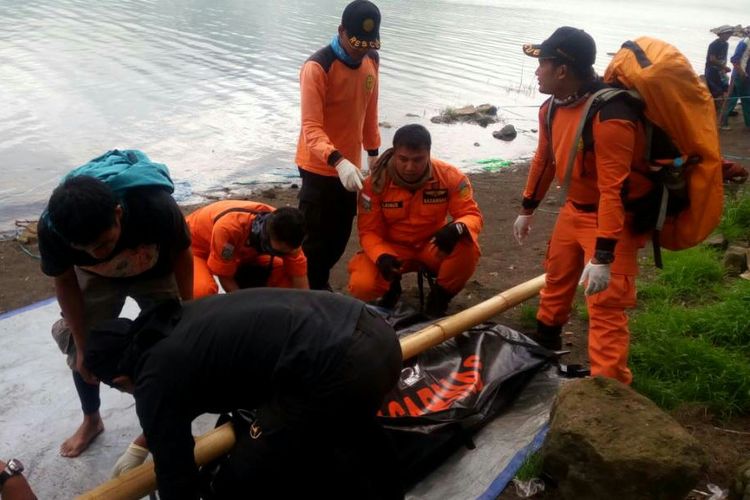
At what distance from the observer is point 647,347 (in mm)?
3611

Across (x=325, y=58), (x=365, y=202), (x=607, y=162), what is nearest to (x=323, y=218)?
(x=365, y=202)

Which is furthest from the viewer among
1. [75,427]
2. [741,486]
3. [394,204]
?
[394,204]

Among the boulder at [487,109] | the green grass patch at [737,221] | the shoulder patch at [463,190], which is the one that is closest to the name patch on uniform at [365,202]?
the shoulder patch at [463,190]

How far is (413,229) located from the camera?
414 cm

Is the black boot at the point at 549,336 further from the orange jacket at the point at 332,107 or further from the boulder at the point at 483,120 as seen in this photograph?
the boulder at the point at 483,120

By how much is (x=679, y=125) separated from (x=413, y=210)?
168 centimetres

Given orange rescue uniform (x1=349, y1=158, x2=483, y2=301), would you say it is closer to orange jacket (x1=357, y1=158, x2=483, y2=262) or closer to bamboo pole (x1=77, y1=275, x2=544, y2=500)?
orange jacket (x1=357, y1=158, x2=483, y2=262)

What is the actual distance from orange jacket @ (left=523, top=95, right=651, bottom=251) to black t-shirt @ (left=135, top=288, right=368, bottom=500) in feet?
4.26

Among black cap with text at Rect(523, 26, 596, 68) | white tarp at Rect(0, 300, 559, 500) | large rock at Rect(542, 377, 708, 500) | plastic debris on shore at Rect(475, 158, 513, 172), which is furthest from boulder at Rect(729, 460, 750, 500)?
plastic debris on shore at Rect(475, 158, 513, 172)

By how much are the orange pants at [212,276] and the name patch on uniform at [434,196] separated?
99cm

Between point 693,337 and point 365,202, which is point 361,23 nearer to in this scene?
point 365,202

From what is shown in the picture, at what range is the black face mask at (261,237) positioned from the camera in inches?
130

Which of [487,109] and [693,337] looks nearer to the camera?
[693,337]

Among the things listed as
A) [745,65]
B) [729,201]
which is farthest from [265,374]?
[745,65]
